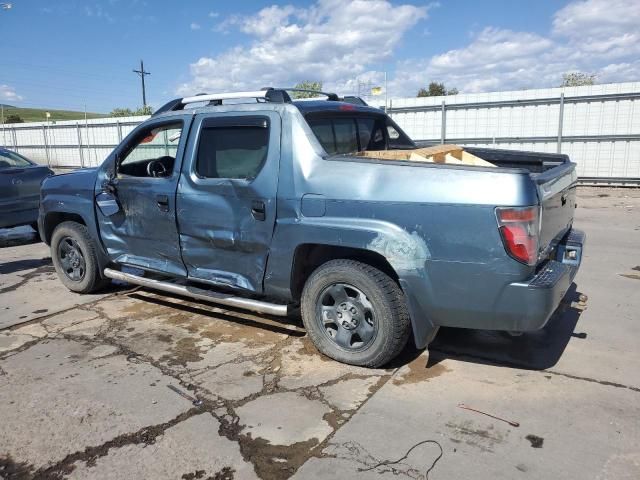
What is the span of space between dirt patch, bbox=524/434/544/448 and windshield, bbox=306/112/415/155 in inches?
90.7

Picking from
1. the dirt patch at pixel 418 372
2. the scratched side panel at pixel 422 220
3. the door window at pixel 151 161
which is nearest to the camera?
the scratched side panel at pixel 422 220

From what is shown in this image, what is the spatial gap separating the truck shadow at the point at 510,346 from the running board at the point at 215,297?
3.98 feet

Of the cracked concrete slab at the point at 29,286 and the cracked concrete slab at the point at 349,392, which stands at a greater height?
the cracked concrete slab at the point at 29,286

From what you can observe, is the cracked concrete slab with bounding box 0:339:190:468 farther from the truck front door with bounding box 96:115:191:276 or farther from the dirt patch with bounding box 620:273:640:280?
the dirt patch with bounding box 620:273:640:280

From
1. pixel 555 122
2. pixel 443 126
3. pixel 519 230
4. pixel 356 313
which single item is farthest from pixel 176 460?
pixel 443 126

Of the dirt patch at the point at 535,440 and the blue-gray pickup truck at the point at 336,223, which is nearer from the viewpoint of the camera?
the dirt patch at the point at 535,440

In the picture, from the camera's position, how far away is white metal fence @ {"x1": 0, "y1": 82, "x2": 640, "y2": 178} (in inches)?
572

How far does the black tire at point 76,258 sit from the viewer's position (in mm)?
5449

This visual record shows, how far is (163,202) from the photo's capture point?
450 cm

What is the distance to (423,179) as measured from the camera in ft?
10.6

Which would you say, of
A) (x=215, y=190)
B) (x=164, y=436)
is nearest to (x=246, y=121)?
(x=215, y=190)

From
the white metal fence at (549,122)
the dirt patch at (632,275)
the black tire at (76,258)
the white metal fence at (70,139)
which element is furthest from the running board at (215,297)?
the white metal fence at (70,139)

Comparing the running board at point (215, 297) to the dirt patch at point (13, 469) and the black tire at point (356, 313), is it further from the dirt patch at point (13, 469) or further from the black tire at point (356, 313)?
the dirt patch at point (13, 469)

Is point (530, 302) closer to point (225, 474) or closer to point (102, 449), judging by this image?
point (225, 474)
